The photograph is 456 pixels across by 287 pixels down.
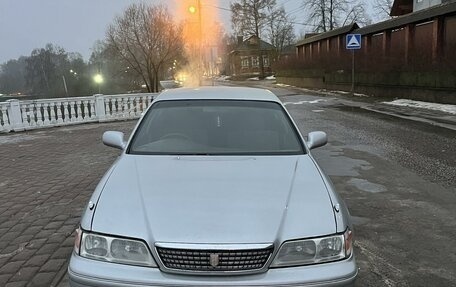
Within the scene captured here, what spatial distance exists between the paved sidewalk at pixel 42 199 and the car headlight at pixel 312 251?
6.87ft

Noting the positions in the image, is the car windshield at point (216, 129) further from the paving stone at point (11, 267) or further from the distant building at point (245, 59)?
the distant building at point (245, 59)

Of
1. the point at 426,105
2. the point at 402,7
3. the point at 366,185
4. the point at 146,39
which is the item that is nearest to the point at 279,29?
the point at 402,7

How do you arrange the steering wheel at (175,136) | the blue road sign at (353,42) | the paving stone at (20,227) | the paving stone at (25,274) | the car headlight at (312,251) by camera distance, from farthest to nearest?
1. the blue road sign at (353,42)
2. the paving stone at (20,227)
3. the steering wheel at (175,136)
4. the paving stone at (25,274)
5. the car headlight at (312,251)

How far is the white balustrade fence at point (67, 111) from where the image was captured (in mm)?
13296

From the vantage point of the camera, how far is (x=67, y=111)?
14.6 metres

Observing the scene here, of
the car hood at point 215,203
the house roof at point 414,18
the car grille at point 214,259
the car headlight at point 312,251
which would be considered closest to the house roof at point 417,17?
the house roof at point 414,18

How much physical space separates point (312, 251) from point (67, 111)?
13583mm

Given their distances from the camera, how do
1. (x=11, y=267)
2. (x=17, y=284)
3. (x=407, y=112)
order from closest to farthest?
(x=17, y=284) < (x=11, y=267) < (x=407, y=112)

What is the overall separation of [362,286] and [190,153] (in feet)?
5.83

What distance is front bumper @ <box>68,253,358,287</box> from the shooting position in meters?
2.34

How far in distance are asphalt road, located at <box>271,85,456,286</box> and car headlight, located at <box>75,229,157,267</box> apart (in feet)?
6.30

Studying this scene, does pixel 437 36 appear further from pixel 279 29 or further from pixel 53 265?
pixel 279 29

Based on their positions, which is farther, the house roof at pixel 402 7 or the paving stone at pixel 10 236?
the house roof at pixel 402 7

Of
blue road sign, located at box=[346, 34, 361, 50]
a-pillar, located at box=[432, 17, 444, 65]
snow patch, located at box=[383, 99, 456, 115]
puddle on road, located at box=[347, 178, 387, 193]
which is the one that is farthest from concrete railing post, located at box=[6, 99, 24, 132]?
a-pillar, located at box=[432, 17, 444, 65]
